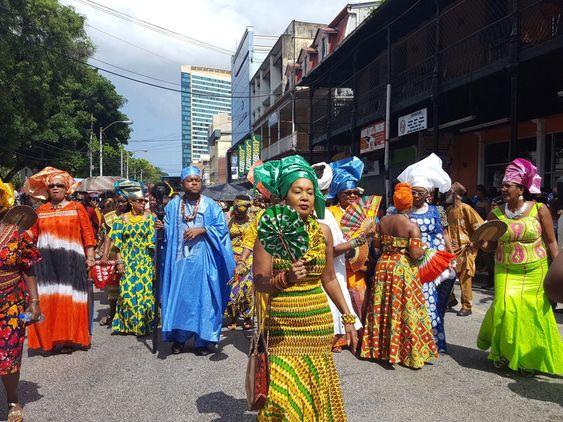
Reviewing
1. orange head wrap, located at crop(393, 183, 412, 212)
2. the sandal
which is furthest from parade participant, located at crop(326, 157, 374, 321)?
the sandal

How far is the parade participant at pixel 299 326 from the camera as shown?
2.40 m

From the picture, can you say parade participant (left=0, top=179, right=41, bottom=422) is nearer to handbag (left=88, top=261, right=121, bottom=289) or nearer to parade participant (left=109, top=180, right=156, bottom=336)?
handbag (left=88, top=261, right=121, bottom=289)

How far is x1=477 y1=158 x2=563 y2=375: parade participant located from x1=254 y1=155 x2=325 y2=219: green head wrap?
2.56 m

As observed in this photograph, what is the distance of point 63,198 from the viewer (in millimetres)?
5074

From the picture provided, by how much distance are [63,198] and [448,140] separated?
42.6 feet

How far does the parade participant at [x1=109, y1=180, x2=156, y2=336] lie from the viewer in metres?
5.80

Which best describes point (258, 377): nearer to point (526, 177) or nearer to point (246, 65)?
point (526, 177)

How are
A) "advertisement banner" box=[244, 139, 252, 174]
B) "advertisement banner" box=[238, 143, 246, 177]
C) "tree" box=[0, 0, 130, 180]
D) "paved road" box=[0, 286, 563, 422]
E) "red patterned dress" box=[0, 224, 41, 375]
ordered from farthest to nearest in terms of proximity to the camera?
1. "advertisement banner" box=[238, 143, 246, 177]
2. "advertisement banner" box=[244, 139, 252, 174]
3. "tree" box=[0, 0, 130, 180]
4. "paved road" box=[0, 286, 563, 422]
5. "red patterned dress" box=[0, 224, 41, 375]

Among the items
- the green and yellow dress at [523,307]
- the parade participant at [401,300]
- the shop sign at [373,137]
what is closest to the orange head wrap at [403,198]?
the parade participant at [401,300]

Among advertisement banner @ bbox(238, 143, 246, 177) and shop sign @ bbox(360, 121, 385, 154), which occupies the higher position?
advertisement banner @ bbox(238, 143, 246, 177)

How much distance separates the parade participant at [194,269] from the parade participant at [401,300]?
1727 mm

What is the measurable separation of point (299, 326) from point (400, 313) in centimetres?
227

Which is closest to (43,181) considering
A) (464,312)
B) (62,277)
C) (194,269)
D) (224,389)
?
(62,277)

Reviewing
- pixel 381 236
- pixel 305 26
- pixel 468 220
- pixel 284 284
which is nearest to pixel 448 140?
pixel 468 220
